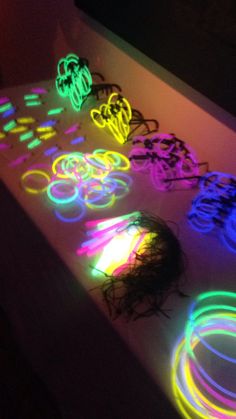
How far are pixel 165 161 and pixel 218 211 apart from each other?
0.97 feet

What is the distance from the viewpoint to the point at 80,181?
1.44 metres

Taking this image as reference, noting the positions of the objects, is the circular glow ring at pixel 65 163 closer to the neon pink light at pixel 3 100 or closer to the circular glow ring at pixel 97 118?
the circular glow ring at pixel 97 118

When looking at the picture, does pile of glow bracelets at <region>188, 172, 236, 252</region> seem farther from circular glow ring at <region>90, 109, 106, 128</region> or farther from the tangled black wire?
circular glow ring at <region>90, 109, 106, 128</region>

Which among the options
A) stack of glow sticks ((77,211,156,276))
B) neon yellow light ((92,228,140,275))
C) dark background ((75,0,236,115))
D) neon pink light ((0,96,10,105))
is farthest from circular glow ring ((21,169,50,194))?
dark background ((75,0,236,115))

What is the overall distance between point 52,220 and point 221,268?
55 cm

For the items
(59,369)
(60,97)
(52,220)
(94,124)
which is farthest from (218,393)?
(60,97)

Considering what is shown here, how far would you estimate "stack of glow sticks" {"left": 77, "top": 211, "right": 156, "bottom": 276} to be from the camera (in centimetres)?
117

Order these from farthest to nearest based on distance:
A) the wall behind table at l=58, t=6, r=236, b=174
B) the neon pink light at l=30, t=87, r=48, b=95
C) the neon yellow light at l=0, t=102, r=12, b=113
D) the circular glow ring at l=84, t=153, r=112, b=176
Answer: the neon pink light at l=30, t=87, r=48, b=95 → the neon yellow light at l=0, t=102, r=12, b=113 → the circular glow ring at l=84, t=153, r=112, b=176 → the wall behind table at l=58, t=6, r=236, b=174

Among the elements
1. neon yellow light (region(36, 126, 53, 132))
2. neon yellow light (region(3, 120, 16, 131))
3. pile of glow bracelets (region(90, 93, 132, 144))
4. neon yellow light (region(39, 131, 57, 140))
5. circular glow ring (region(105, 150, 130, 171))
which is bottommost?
circular glow ring (region(105, 150, 130, 171))

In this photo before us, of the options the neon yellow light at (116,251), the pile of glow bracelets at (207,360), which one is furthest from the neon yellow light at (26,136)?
the pile of glow bracelets at (207,360)

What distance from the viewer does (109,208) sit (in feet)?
4.40

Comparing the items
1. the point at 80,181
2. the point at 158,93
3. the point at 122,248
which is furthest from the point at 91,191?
the point at 158,93

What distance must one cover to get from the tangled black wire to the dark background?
0.45m

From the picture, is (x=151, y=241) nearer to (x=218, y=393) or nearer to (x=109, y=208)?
(x=109, y=208)
